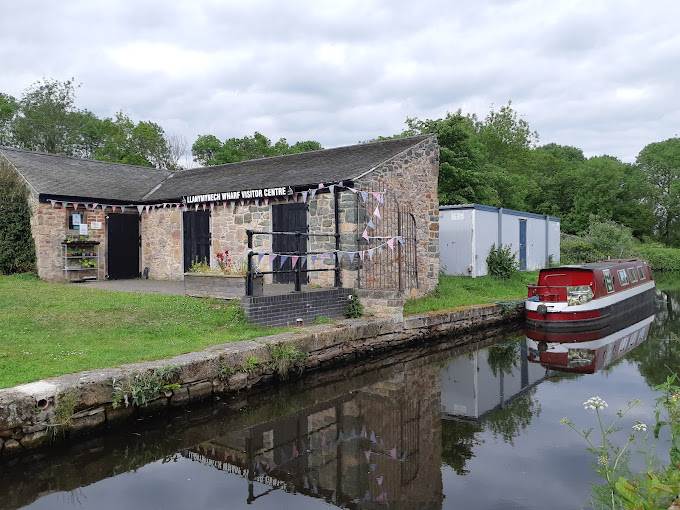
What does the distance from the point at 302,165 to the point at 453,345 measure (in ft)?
20.7

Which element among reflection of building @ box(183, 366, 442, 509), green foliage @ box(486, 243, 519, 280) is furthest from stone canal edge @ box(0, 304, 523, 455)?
green foliage @ box(486, 243, 519, 280)

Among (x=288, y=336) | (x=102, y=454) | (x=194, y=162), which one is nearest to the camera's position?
(x=102, y=454)

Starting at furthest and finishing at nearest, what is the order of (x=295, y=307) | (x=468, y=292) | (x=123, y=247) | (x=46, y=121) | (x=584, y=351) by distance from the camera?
(x=46, y=121)
(x=123, y=247)
(x=468, y=292)
(x=584, y=351)
(x=295, y=307)

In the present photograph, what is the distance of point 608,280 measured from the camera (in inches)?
554

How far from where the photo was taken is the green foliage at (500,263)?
1712 centimetres

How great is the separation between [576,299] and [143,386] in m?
10.7

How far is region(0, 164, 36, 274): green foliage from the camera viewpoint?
1470 cm

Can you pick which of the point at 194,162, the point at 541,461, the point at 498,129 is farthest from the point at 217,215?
the point at 498,129

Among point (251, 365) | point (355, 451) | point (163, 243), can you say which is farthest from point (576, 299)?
point (163, 243)

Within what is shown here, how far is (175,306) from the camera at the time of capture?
963cm

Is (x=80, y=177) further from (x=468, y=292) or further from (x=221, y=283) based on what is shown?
(x=468, y=292)

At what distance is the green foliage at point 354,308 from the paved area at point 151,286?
2.92ft

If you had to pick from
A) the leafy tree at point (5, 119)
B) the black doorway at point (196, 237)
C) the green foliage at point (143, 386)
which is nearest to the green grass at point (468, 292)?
the black doorway at point (196, 237)

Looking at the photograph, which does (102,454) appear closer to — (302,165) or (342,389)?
(342,389)
